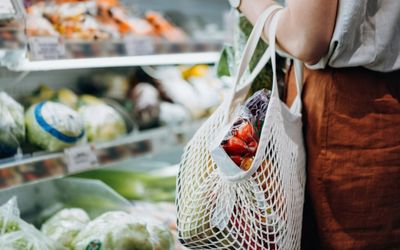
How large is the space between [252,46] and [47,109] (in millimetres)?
793

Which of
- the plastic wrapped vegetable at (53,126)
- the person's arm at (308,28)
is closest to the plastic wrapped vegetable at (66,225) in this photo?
the plastic wrapped vegetable at (53,126)

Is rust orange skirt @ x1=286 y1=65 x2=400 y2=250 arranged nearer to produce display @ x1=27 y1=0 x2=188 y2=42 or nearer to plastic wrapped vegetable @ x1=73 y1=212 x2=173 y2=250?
plastic wrapped vegetable @ x1=73 y1=212 x2=173 y2=250

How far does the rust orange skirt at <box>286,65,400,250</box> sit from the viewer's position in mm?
1069

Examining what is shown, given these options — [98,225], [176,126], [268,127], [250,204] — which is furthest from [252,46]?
[176,126]

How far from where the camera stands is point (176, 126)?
6.60 ft

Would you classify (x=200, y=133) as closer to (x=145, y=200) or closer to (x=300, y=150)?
(x=300, y=150)

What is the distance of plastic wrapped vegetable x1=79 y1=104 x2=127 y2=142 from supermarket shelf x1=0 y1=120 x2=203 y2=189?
53 millimetres

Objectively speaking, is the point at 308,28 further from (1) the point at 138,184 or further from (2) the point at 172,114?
(1) the point at 138,184

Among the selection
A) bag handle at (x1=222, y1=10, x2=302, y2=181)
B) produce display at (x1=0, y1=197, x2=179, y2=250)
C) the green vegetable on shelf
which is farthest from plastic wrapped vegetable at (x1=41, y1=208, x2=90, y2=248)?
bag handle at (x1=222, y1=10, x2=302, y2=181)

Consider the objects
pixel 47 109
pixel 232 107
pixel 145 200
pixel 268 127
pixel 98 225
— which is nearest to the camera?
pixel 268 127

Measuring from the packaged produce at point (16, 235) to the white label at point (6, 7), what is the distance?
504 millimetres

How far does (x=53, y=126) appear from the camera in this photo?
59.8 inches

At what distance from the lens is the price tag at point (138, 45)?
5.76 feet

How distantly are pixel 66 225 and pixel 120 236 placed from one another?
0.84ft
